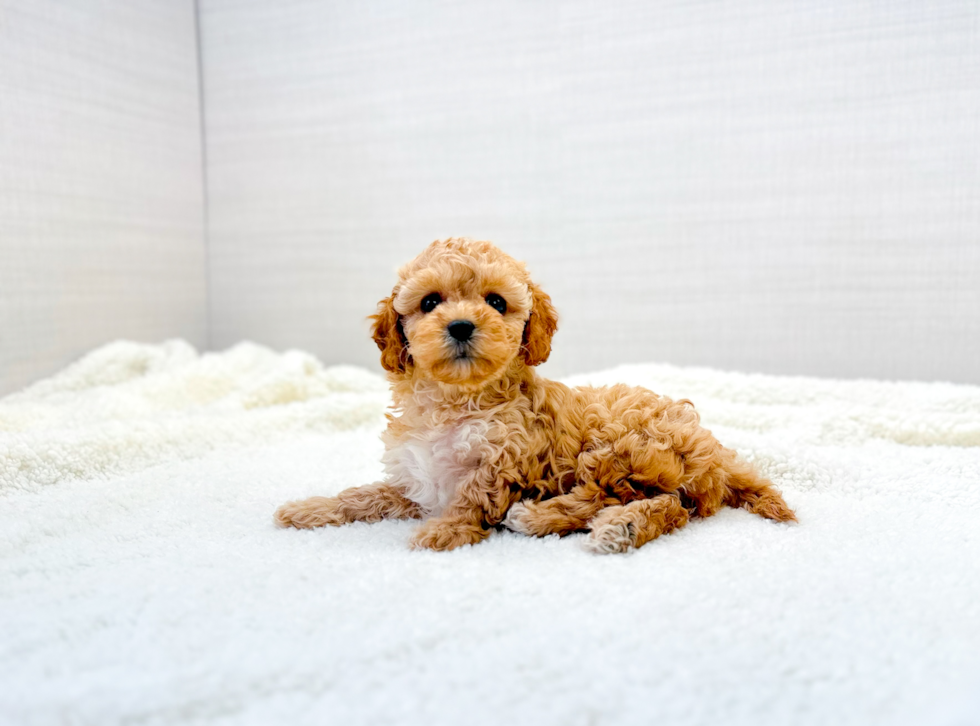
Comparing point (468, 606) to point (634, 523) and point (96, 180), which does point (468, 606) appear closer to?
point (634, 523)

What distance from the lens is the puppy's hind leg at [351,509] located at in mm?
1236

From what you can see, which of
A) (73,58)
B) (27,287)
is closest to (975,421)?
(27,287)

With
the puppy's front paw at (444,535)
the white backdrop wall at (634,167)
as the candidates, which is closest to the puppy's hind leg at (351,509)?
the puppy's front paw at (444,535)

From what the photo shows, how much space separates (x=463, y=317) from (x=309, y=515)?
0.46 m

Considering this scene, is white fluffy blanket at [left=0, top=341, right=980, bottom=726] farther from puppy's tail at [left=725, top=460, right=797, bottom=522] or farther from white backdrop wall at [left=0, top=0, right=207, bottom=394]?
white backdrop wall at [left=0, top=0, right=207, bottom=394]

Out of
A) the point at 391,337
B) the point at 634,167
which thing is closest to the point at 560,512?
the point at 391,337

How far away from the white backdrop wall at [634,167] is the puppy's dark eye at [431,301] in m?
1.39

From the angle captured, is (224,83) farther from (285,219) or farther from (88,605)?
(88,605)

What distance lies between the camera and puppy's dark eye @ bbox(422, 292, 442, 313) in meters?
1.16

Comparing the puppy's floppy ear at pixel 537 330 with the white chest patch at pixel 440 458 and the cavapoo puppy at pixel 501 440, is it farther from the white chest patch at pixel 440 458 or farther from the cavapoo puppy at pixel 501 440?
the white chest patch at pixel 440 458

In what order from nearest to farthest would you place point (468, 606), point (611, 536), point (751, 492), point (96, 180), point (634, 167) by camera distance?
1. point (468, 606)
2. point (611, 536)
3. point (751, 492)
4. point (634, 167)
5. point (96, 180)

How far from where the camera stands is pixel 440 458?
3.89ft

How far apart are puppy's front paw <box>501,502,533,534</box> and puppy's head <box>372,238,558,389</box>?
0.21 meters

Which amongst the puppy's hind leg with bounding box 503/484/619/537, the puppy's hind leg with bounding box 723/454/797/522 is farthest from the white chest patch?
the puppy's hind leg with bounding box 723/454/797/522
